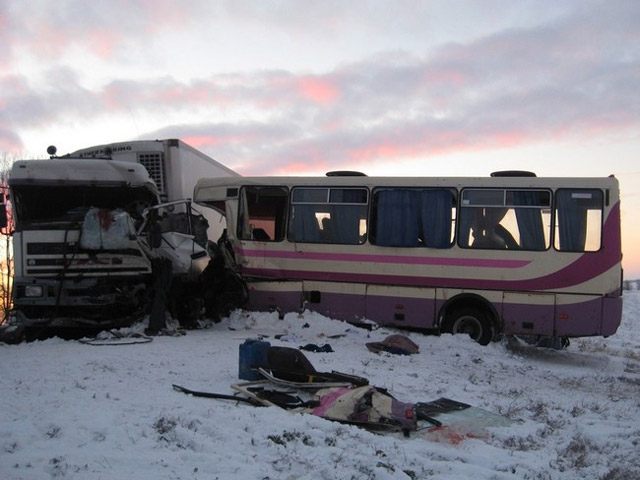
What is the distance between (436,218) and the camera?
1180 cm

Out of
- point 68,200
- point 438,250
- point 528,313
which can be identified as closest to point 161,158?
point 68,200

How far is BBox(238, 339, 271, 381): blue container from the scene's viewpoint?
7039mm

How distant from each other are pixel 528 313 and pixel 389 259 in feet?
9.50

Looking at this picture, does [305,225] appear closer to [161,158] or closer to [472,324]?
[161,158]

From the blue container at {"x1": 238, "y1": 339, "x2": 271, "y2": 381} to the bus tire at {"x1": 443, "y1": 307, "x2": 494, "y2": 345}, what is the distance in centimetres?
559

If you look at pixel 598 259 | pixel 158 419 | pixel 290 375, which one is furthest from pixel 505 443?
pixel 598 259

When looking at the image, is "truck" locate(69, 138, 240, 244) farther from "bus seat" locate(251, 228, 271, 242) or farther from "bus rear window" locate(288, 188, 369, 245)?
"bus rear window" locate(288, 188, 369, 245)

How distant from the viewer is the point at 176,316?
39.9 feet

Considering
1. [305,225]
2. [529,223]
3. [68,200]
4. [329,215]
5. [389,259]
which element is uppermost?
[68,200]

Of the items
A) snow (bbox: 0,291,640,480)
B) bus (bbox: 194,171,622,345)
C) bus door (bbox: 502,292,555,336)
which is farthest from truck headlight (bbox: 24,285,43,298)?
bus door (bbox: 502,292,555,336)

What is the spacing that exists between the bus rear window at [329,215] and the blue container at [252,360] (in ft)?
17.7

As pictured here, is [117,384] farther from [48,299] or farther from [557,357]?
[557,357]

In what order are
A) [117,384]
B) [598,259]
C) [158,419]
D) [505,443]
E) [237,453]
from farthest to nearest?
1. [598,259]
2. [117,384]
3. [505,443]
4. [158,419]
5. [237,453]

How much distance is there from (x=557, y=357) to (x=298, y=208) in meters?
6.29
